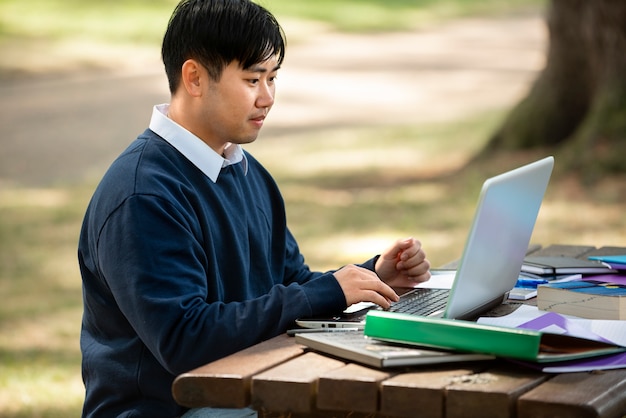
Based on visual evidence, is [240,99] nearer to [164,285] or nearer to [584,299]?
[164,285]

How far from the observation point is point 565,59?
9398 millimetres

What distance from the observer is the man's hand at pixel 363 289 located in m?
2.58

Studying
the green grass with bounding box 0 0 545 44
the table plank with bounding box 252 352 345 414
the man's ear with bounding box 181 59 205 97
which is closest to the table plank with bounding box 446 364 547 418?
the table plank with bounding box 252 352 345 414

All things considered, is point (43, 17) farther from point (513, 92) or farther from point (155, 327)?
point (155, 327)

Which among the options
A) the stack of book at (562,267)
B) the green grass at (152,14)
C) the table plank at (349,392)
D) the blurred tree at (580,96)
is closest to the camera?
the table plank at (349,392)

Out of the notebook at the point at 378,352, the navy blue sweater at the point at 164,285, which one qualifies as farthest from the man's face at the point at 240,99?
the notebook at the point at 378,352

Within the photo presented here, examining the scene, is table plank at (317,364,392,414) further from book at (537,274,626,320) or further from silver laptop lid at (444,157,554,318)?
book at (537,274,626,320)

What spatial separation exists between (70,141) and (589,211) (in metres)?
6.60

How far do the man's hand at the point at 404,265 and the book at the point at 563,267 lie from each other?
1.08ft

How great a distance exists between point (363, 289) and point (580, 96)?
7.31 metres

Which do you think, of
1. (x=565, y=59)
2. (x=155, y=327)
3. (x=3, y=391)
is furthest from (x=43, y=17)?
(x=155, y=327)

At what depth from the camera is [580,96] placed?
952 cm

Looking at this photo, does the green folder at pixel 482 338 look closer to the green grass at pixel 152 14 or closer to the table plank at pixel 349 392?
the table plank at pixel 349 392

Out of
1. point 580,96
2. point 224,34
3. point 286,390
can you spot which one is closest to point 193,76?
point 224,34
